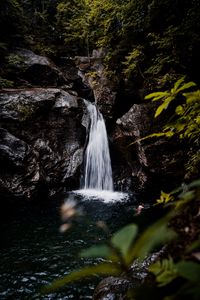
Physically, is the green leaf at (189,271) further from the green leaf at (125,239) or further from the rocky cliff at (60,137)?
the rocky cliff at (60,137)

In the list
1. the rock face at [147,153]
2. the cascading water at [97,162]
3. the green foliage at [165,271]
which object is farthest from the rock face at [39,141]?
the green foliage at [165,271]

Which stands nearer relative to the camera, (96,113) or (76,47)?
(96,113)

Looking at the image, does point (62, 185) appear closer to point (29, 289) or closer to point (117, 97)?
point (117, 97)

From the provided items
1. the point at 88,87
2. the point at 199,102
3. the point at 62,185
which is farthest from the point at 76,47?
the point at 199,102

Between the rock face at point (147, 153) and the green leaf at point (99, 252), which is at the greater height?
the rock face at point (147, 153)

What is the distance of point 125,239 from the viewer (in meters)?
0.90

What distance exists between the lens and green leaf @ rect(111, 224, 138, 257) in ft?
2.85

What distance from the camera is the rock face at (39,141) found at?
1127 cm

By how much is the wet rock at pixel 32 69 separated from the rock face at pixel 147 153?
18.0 ft

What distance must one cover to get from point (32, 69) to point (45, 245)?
395 inches

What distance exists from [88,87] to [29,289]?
506 inches

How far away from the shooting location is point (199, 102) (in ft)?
9.41

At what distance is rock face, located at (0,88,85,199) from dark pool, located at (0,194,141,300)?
1.23 m

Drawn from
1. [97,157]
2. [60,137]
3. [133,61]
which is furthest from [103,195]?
[133,61]
